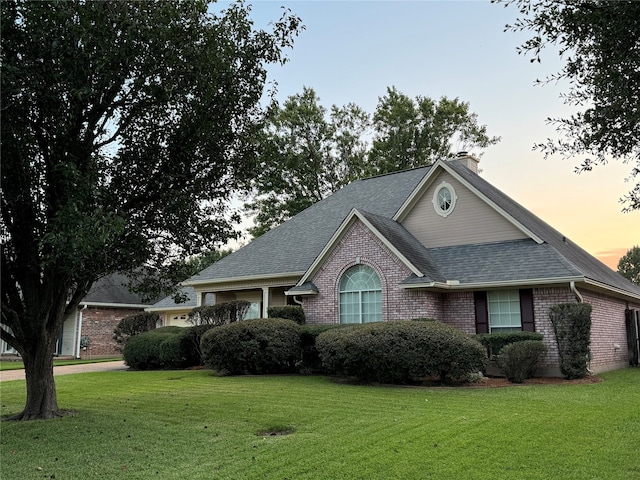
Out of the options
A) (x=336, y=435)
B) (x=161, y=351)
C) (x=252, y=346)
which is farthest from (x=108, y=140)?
(x=161, y=351)

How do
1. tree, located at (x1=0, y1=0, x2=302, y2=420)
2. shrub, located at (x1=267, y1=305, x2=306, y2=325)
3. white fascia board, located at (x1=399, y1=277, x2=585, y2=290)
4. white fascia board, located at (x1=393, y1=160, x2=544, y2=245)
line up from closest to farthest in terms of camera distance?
1. tree, located at (x1=0, y1=0, x2=302, y2=420)
2. white fascia board, located at (x1=399, y1=277, x2=585, y2=290)
3. white fascia board, located at (x1=393, y1=160, x2=544, y2=245)
4. shrub, located at (x1=267, y1=305, x2=306, y2=325)

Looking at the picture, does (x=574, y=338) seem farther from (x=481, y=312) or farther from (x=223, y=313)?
(x=223, y=313)

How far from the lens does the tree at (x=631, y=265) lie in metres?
67.8

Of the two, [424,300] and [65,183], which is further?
[424,300]

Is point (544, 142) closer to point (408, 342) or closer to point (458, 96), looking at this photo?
point (408, 342)

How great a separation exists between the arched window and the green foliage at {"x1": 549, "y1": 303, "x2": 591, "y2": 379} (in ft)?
17.4

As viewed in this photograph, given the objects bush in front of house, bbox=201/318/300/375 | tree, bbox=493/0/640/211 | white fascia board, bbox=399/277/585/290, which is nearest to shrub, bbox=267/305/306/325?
bush in front of house, bbox=201/318/300/375

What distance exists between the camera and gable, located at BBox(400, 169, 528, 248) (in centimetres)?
1770

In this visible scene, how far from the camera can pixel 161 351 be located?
63.2ft

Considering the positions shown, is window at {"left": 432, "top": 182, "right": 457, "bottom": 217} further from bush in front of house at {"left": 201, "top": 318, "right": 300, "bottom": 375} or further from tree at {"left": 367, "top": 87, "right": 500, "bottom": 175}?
tree at {"left": 367, "top": 87, "right": 500, "bottom": 175}

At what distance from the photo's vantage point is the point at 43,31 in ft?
25.6

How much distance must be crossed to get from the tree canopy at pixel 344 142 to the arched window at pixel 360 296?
69.1 feet

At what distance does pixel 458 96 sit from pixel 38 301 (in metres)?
35.4

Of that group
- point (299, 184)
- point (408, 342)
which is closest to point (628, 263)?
point (299, 184)
